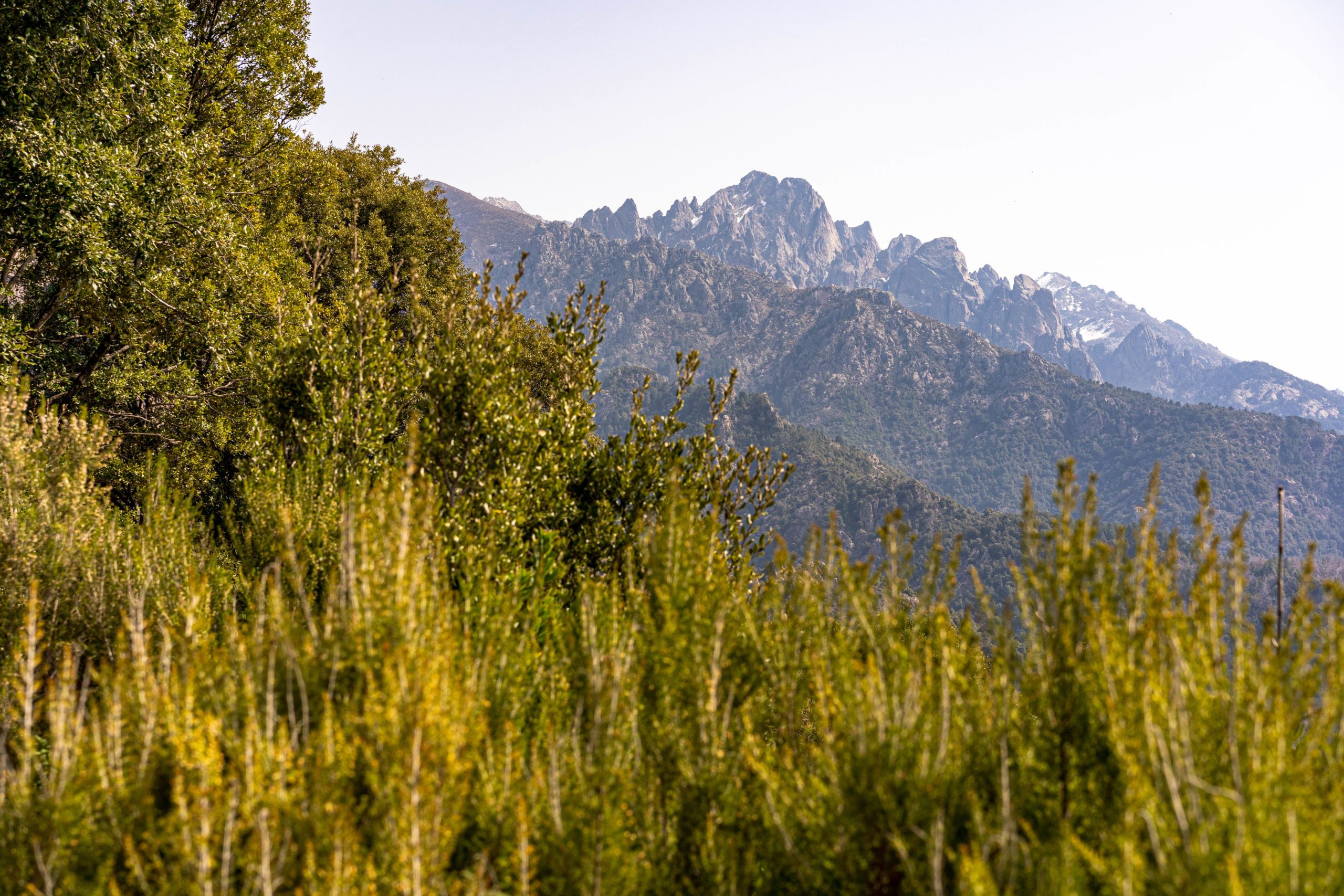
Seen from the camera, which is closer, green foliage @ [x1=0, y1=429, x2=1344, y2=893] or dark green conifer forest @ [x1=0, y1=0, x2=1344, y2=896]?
green foliage @ [x1=0, y1=429, x2=1344, y2=893]

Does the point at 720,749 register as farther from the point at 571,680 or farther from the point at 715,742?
the point at 571,680

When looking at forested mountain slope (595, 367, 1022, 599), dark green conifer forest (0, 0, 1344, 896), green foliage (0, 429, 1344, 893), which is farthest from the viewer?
forested mountain slope (595, 367, 1022, 599)

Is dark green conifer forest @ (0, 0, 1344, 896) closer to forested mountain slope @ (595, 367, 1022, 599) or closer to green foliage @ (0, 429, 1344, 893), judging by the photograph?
green foliage @ (0, 429, 1344, 893)

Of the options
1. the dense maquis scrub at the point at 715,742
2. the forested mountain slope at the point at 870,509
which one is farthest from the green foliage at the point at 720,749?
the forested mountain slope at the point at 870,509

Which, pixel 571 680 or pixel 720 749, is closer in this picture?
pixel 720 749

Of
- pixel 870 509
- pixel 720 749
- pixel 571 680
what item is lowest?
pixel 870 509

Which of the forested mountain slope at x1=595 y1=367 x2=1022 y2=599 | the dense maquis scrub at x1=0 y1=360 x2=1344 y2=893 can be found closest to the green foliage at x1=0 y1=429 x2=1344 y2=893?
the dense maquis scrub at x1=0 y1=360 x2=1344 y2=893

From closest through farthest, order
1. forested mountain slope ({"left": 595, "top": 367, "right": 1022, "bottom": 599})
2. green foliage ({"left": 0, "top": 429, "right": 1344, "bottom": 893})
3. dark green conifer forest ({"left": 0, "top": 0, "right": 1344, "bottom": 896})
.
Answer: green foliage ({"left": 0, "top": 429, "right": 1344, "bottom": 893}) → dark green conifer forest ({"left": 0, "top": 0, "right": 1344, "bottom": 896}) → forested mountain slope ({"left": 595, "top": 367, "right": 1022, "bottom": 599})

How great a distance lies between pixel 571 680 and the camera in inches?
223

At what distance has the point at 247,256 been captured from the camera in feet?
46.8

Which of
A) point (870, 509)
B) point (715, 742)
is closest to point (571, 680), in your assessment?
point (715, 742)

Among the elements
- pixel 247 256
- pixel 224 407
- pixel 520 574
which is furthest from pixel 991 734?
pixel 224 407

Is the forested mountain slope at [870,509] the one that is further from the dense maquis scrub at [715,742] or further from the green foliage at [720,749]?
the green foliage at [720,749]

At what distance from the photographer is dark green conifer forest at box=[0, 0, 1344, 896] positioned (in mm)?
3173
